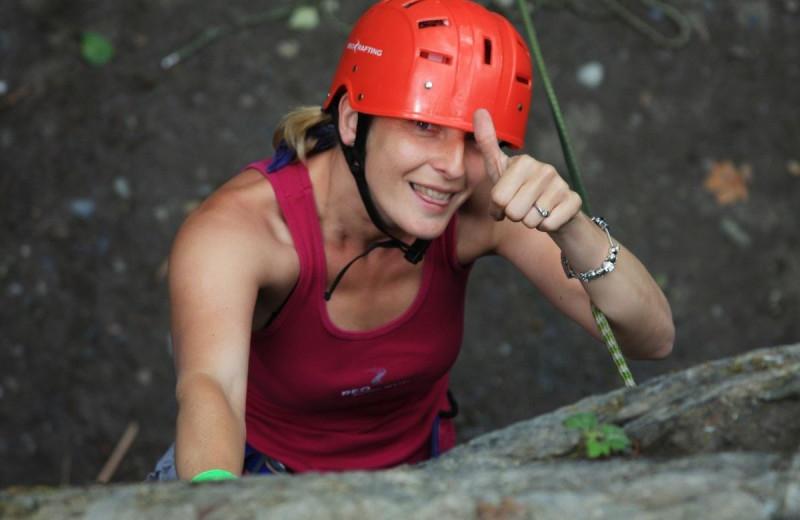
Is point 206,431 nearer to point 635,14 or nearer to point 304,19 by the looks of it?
point 304,19

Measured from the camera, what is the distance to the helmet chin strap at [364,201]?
2.46 meters

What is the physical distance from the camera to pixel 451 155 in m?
2.32

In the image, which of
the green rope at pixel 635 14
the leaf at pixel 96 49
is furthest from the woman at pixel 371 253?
the green rope at pixel 635 14

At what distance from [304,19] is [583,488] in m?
4.44

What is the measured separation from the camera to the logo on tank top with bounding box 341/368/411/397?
8.95 ft

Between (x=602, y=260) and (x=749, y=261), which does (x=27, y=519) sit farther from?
(x=749, y=261)

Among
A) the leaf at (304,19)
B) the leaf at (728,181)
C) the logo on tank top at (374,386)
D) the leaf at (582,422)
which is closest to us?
the leaf at (582,422)

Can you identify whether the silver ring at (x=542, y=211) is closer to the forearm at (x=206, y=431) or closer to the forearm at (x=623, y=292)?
the forearm at (x=623, y=292)

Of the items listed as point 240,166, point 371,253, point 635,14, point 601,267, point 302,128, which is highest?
point 302,128

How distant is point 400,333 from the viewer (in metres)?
2.75

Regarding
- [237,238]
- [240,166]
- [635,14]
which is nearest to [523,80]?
[237,238]

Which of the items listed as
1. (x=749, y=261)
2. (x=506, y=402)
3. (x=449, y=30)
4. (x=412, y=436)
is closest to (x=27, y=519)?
(x=449, y=30)

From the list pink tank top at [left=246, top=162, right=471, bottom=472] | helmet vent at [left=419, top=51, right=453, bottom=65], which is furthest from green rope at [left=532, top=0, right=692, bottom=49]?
helmet vent at [left=419, top=51, right=453, bottom=65]

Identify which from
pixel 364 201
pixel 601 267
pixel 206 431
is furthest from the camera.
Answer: pixel 364 201
